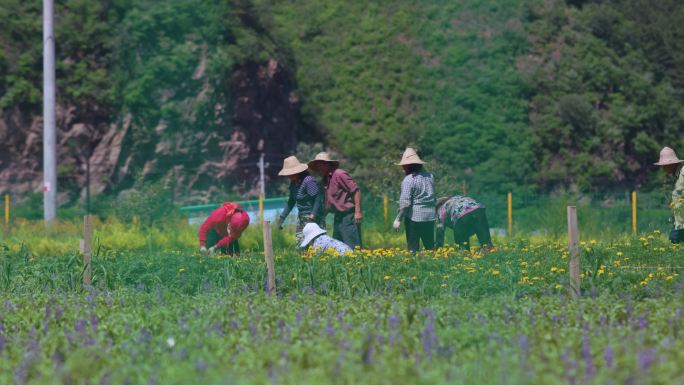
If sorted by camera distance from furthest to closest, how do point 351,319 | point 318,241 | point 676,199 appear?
1. point 676,199
2. point 318,241
3. point 351,319

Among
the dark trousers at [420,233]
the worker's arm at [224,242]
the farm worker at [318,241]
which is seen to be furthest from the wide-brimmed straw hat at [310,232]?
the dark trousers at [420,233]

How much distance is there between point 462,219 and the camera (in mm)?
12203

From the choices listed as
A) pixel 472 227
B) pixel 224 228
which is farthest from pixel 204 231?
pixel 472 227

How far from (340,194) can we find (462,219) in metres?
1.65

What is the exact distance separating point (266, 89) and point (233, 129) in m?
1.93

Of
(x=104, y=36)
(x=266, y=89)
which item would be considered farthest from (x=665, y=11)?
(x=104, y=36)

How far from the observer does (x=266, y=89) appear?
31125mm

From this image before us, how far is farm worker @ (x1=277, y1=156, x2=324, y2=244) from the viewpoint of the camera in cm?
1145

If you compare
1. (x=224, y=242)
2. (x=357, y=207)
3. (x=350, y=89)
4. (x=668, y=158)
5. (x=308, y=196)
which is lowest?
(x=224, y=242)

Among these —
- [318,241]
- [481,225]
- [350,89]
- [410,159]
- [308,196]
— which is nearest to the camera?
[318,241]

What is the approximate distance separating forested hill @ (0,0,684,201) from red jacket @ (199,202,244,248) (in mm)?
13386

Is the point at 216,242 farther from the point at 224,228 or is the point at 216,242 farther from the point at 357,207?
the point at 357,207

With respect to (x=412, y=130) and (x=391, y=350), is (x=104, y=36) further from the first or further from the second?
(x=391, y=350)

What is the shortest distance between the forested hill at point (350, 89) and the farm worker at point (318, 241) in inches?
559
